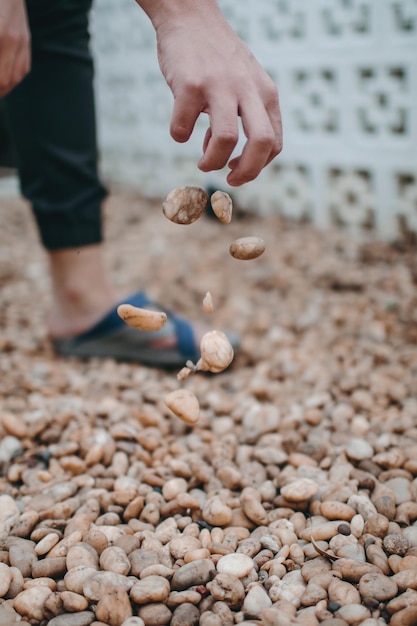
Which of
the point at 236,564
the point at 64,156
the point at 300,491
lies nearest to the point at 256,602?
the point at 236,564

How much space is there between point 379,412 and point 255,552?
501mm

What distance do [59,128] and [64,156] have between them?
0.21 ft

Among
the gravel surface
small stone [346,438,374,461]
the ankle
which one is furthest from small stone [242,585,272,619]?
the ankle

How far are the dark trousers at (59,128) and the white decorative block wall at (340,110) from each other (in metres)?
1.25

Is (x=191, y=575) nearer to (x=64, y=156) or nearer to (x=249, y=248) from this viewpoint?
(x=249, y=248)

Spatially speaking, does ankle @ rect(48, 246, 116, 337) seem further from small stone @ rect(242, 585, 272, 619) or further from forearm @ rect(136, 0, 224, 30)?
small stone @ rect(242, 585, 272, 619)

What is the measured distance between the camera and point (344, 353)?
1616 mm

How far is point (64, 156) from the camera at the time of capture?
1503 millimetres

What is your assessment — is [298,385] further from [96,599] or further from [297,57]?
[297,57]

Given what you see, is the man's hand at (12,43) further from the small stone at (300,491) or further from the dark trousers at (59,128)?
the small stone at (300,491)

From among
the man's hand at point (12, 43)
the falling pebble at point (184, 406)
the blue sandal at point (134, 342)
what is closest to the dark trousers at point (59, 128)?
the blue sandal at point (134, 342)

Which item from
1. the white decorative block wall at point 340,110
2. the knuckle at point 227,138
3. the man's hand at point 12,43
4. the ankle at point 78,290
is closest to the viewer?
the knuckle at point 227,138

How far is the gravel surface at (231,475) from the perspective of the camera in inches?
31.0

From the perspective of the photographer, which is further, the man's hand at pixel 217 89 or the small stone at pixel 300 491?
the small stone at pixel 300 491
